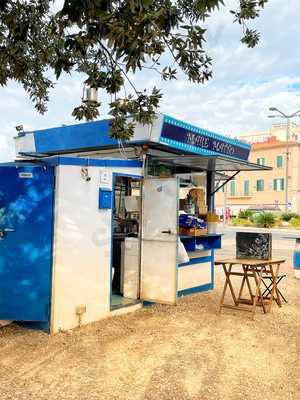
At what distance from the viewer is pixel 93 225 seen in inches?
236

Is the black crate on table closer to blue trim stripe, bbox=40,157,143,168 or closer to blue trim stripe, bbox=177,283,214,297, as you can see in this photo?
blue trim stripe, bbox=177,283,214,297

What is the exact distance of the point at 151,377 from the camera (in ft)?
14.0

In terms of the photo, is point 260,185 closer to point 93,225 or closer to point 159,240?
point 159,240

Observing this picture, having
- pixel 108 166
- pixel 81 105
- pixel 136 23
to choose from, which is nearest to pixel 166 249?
pixel 108 166

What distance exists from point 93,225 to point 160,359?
201 cm

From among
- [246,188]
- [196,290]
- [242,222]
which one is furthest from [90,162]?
[246,188]

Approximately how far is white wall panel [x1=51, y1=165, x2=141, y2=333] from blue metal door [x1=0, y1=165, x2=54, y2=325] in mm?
117

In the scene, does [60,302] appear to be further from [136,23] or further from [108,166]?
[136,23]

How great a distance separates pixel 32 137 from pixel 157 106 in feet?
15.8

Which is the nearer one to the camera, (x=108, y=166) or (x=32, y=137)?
(x=108, y=166)

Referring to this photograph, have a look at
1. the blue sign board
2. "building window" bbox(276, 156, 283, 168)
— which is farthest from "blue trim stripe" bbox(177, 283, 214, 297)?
"building window" bbox(276, 156, 283, 168)

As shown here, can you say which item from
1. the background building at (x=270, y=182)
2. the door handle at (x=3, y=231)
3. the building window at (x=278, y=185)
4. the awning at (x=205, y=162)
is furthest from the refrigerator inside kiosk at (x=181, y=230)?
the building window at (x=278, y=185)

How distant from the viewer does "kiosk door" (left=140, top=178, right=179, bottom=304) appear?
6457mm

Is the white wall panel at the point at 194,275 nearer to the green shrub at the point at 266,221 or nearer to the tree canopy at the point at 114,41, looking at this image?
the tree canopy at the point at 114,41
